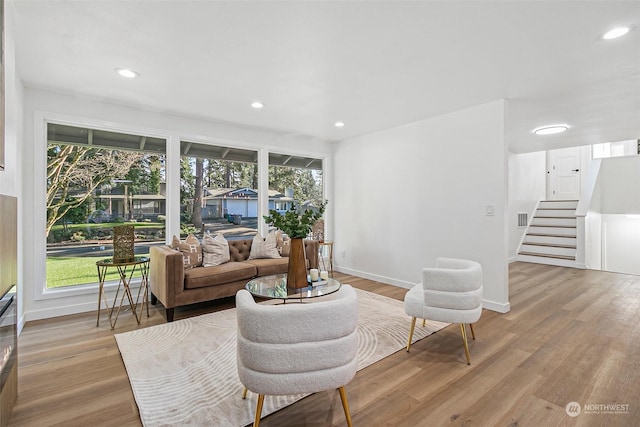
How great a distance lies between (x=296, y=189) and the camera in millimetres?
5598

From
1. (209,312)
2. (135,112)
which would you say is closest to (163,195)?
(135,112)

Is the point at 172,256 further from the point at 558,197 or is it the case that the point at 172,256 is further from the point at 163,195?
the point at 558,197

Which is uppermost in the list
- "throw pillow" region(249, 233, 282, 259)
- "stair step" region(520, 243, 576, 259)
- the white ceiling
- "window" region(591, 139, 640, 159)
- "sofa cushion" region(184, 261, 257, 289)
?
"window" region(591, 139, 640, 159)

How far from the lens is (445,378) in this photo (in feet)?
7.12

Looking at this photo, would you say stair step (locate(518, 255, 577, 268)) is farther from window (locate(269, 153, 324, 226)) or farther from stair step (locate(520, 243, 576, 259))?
window (locate(269, 153, 324, 226))

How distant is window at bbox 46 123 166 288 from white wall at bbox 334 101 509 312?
319cm

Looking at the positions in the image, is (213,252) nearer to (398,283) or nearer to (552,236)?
(398,283)

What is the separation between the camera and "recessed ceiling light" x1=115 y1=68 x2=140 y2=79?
110 inches

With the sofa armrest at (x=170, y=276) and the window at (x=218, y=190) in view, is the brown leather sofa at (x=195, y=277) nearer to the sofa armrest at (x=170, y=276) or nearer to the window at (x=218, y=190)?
the sofa armrest at (x=170, y=276)

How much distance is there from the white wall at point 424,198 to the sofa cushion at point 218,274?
2288mm

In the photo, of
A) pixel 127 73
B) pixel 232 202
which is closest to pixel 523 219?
pixel 232 202

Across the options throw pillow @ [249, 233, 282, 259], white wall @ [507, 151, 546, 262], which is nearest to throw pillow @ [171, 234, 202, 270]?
throw pillow @ [249, 233, 282, 259]

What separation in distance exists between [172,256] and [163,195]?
1.32m

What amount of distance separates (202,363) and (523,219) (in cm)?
795
